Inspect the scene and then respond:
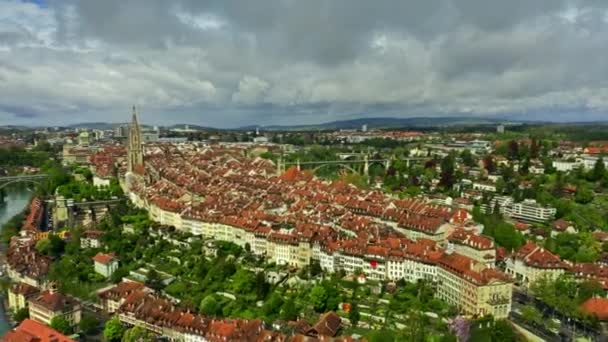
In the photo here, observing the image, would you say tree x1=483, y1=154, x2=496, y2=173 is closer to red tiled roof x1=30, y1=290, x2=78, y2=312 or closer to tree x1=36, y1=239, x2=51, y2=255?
tree x1=36, y1=239, x2=51, y2=255

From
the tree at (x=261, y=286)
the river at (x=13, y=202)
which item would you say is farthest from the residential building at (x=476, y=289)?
the river at (x=13, y=202)

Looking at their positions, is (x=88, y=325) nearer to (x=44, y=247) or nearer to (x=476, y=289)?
(x=44, y=247)

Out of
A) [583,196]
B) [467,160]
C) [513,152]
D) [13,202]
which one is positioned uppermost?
[513,152]

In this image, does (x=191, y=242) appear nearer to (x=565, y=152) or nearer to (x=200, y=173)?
(x=200, y=173)

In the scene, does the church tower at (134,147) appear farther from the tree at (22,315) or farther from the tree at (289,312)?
the tree at (289,312)

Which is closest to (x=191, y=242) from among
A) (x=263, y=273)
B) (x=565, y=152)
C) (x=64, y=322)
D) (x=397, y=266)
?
(x=263, y=273)

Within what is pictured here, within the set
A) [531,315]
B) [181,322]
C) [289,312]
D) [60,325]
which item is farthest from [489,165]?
[60,325]
